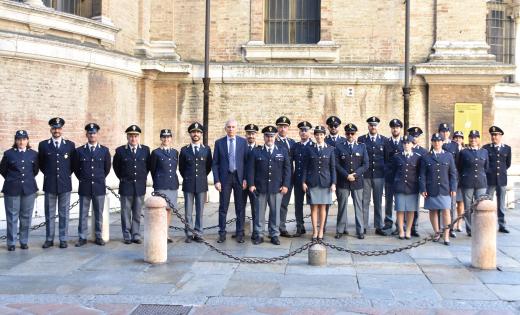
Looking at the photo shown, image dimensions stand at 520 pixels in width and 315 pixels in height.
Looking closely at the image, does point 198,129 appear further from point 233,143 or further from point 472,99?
point 472,99

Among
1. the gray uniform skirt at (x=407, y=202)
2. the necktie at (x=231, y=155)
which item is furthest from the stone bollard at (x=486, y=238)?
the necktie at (x=231, y=155)

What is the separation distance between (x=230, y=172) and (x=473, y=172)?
13.9 feet

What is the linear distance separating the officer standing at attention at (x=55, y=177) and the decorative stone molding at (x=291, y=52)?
755 centimetres

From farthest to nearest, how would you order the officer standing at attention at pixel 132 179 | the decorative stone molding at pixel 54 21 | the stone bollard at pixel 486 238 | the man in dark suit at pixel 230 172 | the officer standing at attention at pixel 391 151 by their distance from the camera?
the decorative stone molding at pixel 54 21
the officer standing at attention at pixel 391 151
the man in dark suit at pixel 230 172
the officer standing at attention at pixel 132 179
the stone bollard at pixel 486 238

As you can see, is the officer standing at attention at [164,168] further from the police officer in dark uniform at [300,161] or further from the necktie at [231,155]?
the police officer in dark uniform at [300,161]

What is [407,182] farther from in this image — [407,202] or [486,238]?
[486,238]

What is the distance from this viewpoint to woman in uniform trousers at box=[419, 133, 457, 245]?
9.27 m

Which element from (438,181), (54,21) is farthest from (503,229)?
(54,21)

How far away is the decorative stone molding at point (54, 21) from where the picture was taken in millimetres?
11273

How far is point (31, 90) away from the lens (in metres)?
11.6

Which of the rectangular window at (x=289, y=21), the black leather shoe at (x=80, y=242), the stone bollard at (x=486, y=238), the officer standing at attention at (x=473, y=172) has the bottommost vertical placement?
the black leather shoe at (x=80, y=242)

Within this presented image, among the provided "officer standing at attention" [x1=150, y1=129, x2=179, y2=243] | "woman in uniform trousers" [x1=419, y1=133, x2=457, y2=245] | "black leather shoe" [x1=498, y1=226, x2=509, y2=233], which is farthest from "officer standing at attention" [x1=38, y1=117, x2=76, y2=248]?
"black leather shoe" [x1=498, y1=226, x2=509, y2=233]

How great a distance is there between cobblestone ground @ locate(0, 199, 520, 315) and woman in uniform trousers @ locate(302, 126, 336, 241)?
83cm

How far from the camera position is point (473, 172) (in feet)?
32.7
